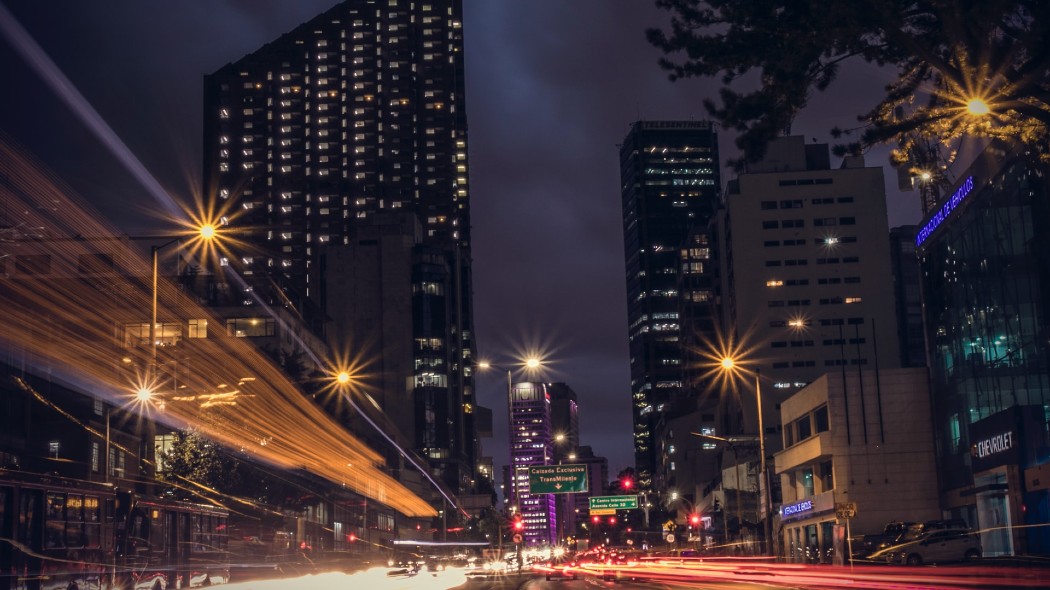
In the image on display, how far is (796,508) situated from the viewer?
2965 inches

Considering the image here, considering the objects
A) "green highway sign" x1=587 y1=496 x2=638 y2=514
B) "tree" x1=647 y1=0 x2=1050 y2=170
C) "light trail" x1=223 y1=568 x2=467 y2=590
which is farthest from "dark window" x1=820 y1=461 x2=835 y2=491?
"tree" x1=647 y1=0 x2=1050 y2=170

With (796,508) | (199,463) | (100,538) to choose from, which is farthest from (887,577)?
(796,508)

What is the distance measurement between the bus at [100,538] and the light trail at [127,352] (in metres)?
21.8

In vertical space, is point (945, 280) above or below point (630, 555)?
above

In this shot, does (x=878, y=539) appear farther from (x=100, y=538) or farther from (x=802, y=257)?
(x=802, y=257)

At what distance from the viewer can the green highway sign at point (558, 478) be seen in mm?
72062

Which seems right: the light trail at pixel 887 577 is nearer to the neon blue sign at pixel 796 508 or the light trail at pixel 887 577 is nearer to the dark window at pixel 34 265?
the neon blue sign at pixel 796 508

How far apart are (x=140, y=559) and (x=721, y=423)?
136 meters

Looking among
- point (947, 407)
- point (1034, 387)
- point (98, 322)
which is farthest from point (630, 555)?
point (98, 322)

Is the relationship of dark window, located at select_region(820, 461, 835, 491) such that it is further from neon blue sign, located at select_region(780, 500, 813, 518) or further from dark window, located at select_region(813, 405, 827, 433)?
dark window, located at select_region(813, 405, 827, 433)

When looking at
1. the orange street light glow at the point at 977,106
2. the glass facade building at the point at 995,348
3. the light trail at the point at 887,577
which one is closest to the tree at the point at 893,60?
the orange street light glow at the point at 977,106

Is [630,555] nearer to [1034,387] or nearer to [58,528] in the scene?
[1034,387]

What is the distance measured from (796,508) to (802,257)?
90322 mm

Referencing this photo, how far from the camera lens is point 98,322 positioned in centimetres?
9019
